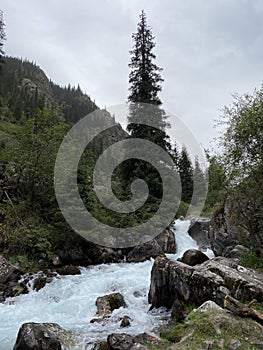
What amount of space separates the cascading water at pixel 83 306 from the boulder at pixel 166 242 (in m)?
4.79

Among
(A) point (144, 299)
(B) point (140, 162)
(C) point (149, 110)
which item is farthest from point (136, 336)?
(C) point (149, 110)

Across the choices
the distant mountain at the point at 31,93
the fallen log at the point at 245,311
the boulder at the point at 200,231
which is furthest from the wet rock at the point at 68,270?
the distant mountain at the point at 31,93

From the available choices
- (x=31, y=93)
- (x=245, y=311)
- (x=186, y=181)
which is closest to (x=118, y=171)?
(x=245, y=311)

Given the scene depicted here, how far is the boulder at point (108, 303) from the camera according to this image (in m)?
9.76

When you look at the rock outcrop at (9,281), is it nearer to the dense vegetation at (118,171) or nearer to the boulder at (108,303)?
the dense vegetation at (118,171)

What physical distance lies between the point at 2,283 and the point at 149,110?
16788 millimetres

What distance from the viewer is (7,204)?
676 inches

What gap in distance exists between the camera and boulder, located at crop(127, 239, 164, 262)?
1689 centimetres

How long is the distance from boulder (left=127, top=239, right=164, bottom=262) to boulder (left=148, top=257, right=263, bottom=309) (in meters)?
6.57

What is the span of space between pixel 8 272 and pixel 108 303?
Answer: 193 inches

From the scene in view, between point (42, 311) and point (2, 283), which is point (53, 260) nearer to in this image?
point (2, 283)

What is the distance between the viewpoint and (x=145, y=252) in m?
17.2

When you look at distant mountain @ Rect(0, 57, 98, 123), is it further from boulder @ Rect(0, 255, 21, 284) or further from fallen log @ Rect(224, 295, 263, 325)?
fallen log @ Rect(224, 295, 263, 325)

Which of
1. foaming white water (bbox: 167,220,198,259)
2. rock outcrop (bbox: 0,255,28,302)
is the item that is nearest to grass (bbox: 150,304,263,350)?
rock outcrop (bbox: 0,255,28,302)
